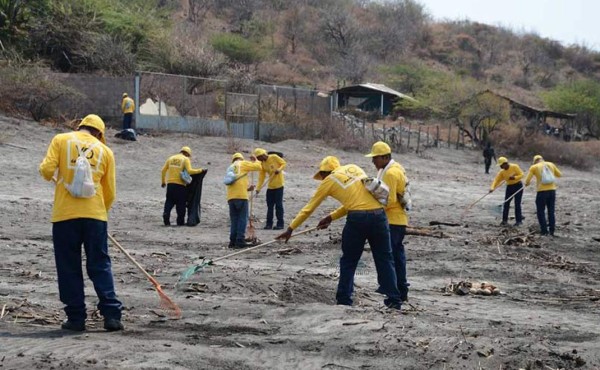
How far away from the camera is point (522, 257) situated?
54.3 feet

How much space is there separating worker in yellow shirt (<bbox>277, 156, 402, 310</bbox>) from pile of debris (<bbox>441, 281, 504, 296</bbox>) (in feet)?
7.76

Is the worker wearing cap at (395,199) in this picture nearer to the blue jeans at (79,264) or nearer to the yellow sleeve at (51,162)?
the blue jeans at (79,264)

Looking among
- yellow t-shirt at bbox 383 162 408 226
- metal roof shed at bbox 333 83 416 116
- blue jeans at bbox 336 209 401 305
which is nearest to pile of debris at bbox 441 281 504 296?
yellow t-shirt at bbox 383 162 408 226

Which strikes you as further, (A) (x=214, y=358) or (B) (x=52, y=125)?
(B) (x=52, y=125)

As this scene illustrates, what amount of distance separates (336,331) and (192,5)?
66725mm

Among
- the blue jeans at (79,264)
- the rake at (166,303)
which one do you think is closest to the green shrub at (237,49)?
the rake at (166,303)

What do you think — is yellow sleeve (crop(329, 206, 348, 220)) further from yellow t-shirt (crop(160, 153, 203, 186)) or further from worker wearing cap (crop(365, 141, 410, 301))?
yellow t-shirt (crop(160, 153, 203, 186))

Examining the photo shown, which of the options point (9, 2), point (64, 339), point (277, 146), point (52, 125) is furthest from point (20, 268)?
point (9, 2)

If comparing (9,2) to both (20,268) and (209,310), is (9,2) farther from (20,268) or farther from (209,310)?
(209,310)

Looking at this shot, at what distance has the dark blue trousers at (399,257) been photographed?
11.1 metres

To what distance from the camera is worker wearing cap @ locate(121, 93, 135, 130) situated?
1191 inches

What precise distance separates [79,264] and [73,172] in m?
0.78

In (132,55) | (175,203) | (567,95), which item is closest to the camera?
(175,203)

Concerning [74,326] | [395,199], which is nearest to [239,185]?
[395,199]
